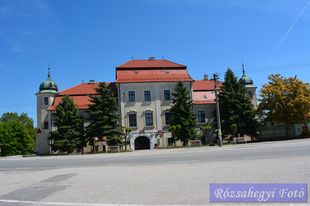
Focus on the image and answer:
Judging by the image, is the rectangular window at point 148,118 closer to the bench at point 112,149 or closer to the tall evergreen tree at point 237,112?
the bench at point 112,149

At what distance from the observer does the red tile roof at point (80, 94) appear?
4781 cm

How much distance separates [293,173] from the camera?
30.6 ft

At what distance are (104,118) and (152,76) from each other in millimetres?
10985

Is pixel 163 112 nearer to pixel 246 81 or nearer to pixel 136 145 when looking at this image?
pixel 136 145

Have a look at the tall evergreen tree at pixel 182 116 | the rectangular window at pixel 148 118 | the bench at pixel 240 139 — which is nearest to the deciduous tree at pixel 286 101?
the bench at pixel 240 139

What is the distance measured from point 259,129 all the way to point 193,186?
39.9 metres

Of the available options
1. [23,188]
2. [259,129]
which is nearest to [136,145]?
[259,129]

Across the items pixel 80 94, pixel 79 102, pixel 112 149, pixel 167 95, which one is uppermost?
pixel 80 94

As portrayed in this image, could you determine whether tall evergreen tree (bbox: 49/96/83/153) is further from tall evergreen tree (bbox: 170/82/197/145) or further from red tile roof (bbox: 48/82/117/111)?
tall evergreen tree (bbox: 170/82/197/145)

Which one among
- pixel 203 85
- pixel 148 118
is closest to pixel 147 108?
pixel 148 118

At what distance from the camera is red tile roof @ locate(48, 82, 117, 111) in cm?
4781

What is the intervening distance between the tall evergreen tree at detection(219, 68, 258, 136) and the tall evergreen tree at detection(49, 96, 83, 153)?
19.6 m

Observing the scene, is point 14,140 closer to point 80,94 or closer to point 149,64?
point 80,94

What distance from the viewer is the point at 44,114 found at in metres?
49.4
